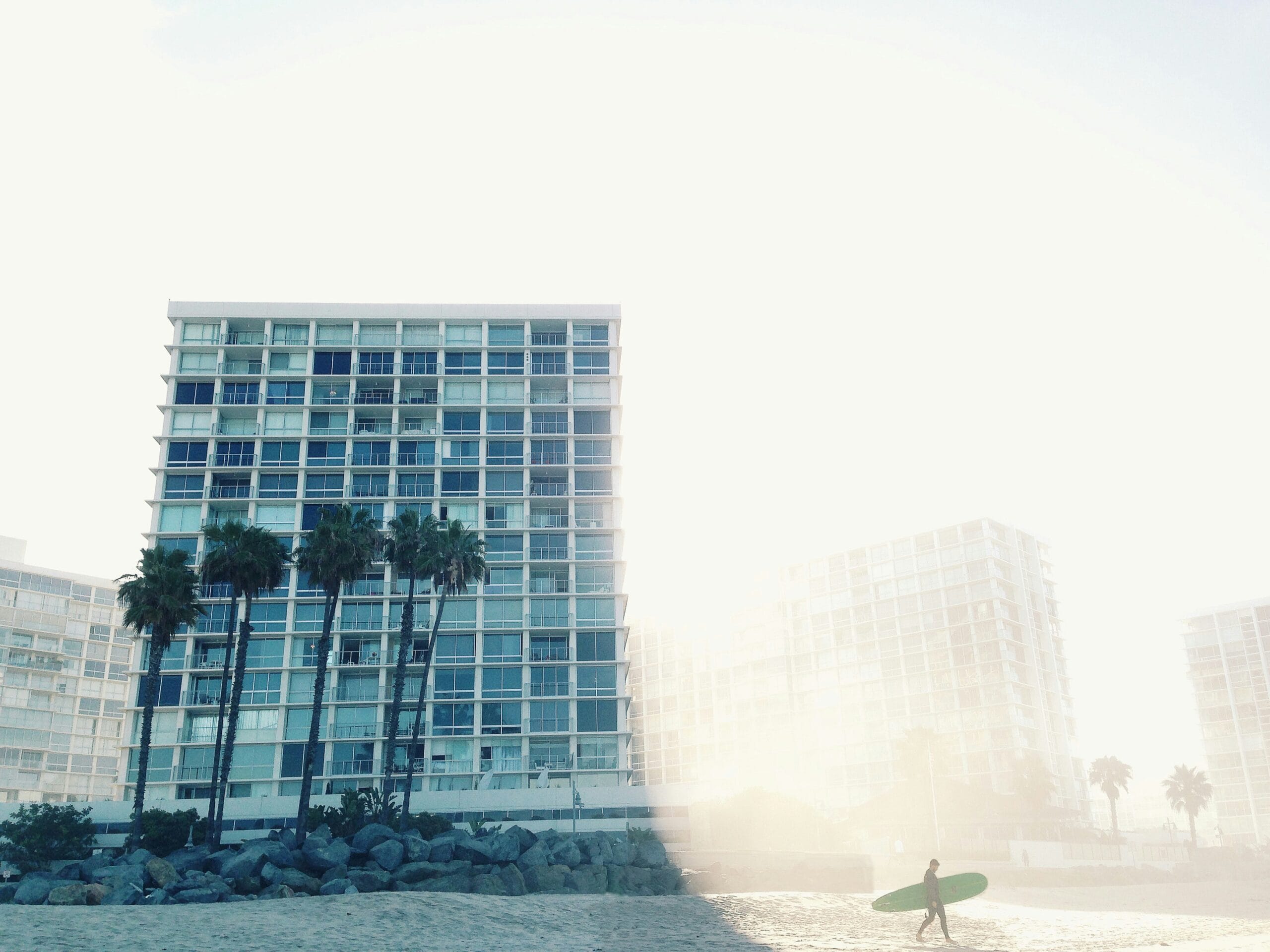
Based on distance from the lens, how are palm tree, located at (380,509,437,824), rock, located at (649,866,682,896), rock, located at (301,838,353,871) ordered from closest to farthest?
rock, located at (301,838,353,871) < rock, located at (649,866,682,896) < palm tree, located at (380,509,437,824)

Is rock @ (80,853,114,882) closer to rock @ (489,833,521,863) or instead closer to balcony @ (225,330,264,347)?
rock @ (489,833,521,863)

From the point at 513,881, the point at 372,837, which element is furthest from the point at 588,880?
the point at 372,837

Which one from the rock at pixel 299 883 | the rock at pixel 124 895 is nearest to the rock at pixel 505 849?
the rock at pixel 299 883

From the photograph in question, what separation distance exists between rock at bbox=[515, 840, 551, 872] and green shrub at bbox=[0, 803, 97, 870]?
3921 cm

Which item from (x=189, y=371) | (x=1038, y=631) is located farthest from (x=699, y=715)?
(x=189, y=371)

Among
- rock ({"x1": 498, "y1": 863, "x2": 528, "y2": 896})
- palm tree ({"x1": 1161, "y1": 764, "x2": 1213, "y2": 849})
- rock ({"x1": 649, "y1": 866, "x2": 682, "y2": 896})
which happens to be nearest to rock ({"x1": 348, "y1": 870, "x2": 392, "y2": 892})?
rock ({"x1": 498, "y1": 863, "x2": 528, "y2": 896})

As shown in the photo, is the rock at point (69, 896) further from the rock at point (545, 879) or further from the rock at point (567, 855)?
the rock at point (567, 855)

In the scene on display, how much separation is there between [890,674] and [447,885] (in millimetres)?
106701

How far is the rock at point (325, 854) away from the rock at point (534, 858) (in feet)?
23.7

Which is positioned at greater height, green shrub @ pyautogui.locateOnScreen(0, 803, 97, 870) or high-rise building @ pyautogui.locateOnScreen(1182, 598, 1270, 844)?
high-rise building @ pyautogui.locateOnScreen(1182, 598, 1270, 844)

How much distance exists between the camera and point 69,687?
5689 inches

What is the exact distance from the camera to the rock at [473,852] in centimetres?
4656

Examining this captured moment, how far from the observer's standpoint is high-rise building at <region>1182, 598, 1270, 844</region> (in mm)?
147375

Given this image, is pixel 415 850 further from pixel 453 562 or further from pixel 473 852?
pixel 453 562
